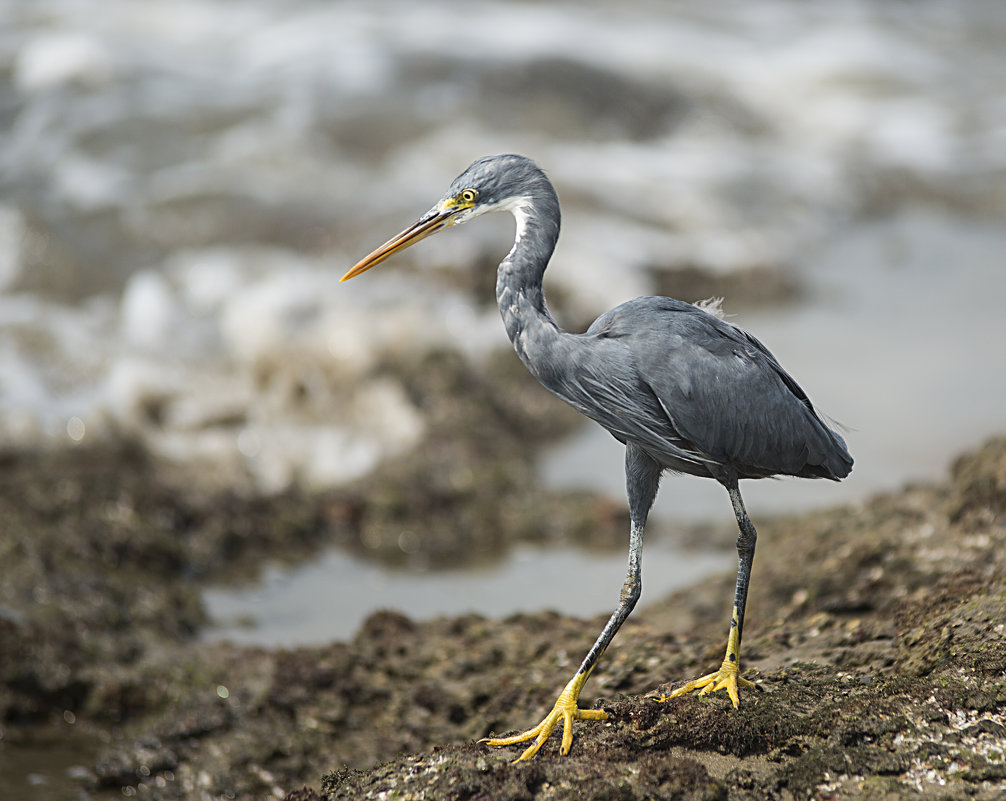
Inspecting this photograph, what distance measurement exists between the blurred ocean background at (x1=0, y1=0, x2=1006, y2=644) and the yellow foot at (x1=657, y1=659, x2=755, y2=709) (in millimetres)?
2664

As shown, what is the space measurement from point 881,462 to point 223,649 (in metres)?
5.15

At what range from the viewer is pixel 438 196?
42.9 feet

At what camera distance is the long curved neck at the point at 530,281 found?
3619 mm

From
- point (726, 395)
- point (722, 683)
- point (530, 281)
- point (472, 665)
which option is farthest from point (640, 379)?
point (472, 665)

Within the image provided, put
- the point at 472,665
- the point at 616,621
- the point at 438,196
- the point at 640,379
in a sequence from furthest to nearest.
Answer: the point at 438,196
the point at 472,665
the point at 616,621
the point at 640,379

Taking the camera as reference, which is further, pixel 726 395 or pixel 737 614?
pixel 737 614

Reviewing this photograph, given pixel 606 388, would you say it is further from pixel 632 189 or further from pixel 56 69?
pixel 56 69

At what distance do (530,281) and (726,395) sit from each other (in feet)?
2.59

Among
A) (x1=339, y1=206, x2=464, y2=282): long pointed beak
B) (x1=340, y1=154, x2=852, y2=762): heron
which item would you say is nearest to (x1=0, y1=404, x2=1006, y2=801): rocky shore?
(x1=340, y1=154, x2=852, y2=762): heron

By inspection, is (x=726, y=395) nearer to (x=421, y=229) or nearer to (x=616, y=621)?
(x=616, y=621)

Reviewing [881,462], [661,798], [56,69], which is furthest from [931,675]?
[56,69]

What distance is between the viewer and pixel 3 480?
7.10 metres

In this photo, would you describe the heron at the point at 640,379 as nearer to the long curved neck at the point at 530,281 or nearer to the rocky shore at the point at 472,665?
the long curved neck at the point at 530,281

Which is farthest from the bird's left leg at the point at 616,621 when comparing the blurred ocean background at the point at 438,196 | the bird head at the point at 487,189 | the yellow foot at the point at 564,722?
the blurred ocean background at the point at 438,196
